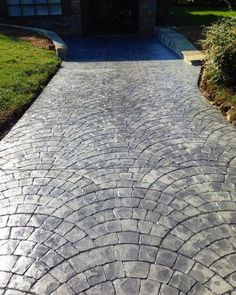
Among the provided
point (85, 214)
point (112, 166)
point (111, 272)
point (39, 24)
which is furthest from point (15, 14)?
point (111, 272)

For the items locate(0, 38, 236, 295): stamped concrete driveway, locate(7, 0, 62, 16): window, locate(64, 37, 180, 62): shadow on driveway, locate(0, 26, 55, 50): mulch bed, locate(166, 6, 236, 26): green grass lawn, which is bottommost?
locate(64, 37, 180, 62): shadow on driveway

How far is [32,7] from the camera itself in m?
17.2

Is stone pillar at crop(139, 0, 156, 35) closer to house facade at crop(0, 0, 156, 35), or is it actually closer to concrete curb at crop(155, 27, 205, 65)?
house facade at crop(0, 0, 156, 35)

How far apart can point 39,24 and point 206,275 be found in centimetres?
1642

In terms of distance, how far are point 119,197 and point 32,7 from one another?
1494 cm

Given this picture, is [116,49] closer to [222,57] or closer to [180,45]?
[180,45]

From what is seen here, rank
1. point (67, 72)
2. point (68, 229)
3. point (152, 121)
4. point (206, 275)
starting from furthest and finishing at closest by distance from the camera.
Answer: point (67, 72) → point (152, 121) → point (68, 229) → point (206, 275)

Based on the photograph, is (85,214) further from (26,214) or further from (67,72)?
(67,72)

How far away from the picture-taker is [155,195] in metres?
4.98

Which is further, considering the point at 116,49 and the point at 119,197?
the point at 116,49

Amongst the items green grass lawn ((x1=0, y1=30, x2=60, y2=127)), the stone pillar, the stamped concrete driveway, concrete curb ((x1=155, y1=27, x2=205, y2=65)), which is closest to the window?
green grass lawn ((x1=0, y1=30, x2=60, y2=127))

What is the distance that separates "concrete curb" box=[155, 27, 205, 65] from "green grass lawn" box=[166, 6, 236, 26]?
205cm

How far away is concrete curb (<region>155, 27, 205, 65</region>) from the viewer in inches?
479

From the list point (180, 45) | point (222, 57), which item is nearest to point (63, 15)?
point (180, 45)
